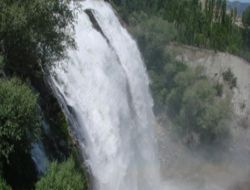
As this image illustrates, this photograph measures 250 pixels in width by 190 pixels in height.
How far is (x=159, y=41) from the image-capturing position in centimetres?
5606

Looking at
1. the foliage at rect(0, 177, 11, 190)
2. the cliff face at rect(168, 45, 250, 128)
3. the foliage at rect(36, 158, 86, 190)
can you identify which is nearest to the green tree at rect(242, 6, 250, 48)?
the cliff face at rect(168, 45, 250, 128)

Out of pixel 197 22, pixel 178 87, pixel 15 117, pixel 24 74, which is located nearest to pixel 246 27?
pixel 197 22

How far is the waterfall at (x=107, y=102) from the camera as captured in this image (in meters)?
27.0

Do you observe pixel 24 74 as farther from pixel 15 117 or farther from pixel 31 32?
pixel 15 117

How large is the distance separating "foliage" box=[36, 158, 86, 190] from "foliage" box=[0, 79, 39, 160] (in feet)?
4.59

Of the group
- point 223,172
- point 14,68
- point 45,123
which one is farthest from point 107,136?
point 223,172

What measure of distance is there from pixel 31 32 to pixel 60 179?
16.4ft

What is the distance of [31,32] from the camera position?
63.1 ft

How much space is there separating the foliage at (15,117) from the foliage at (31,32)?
5.90 ft

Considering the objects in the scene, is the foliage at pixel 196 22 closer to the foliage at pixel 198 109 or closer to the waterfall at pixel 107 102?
the foliage at pixel 198 109

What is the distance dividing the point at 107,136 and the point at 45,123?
6.73m

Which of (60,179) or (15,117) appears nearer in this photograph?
(15,117)

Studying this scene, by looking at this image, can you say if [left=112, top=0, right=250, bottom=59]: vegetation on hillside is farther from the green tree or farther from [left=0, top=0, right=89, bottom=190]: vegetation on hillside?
[left=0, top=0, right=89, bottom=190]: vegetation on hillside

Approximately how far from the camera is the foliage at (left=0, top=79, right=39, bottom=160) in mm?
17188
